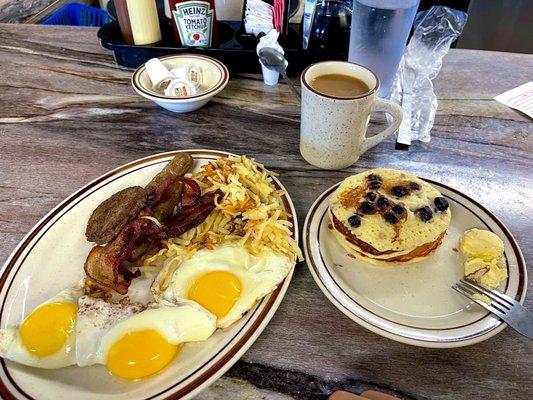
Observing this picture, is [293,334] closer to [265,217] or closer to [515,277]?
[265,217]

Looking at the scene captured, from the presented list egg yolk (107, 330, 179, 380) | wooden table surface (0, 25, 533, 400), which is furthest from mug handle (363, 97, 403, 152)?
egg yolk (107, 330, 179, 380)

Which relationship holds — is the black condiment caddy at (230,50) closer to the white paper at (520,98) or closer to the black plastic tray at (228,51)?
the black plastic tray at (228,51)

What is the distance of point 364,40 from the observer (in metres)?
1.76

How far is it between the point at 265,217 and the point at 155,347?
1.46ft

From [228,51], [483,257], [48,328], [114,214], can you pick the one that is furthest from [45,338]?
[228,51]

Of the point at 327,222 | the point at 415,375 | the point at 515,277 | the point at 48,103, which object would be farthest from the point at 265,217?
the point at 48,103

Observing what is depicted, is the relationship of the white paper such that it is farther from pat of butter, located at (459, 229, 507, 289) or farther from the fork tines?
the fork tines

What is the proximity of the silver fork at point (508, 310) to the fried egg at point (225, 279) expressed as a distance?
477mm

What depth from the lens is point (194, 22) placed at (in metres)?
1.86

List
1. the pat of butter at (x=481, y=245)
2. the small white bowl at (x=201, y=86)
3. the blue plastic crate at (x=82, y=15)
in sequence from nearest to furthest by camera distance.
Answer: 1. the pat of butter at (x=481, y=245)
2. the small white bowl at (x=201, y=86)
3. the blue plastic crate at (x=82, y=15)

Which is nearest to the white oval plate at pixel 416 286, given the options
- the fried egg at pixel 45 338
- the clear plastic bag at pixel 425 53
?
the fried egg at pixel 45 338

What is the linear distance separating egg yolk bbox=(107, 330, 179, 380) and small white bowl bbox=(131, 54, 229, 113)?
3.31 ft

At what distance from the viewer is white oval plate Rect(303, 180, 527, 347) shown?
0.95 m

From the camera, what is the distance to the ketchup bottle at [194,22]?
1813 millimetres
